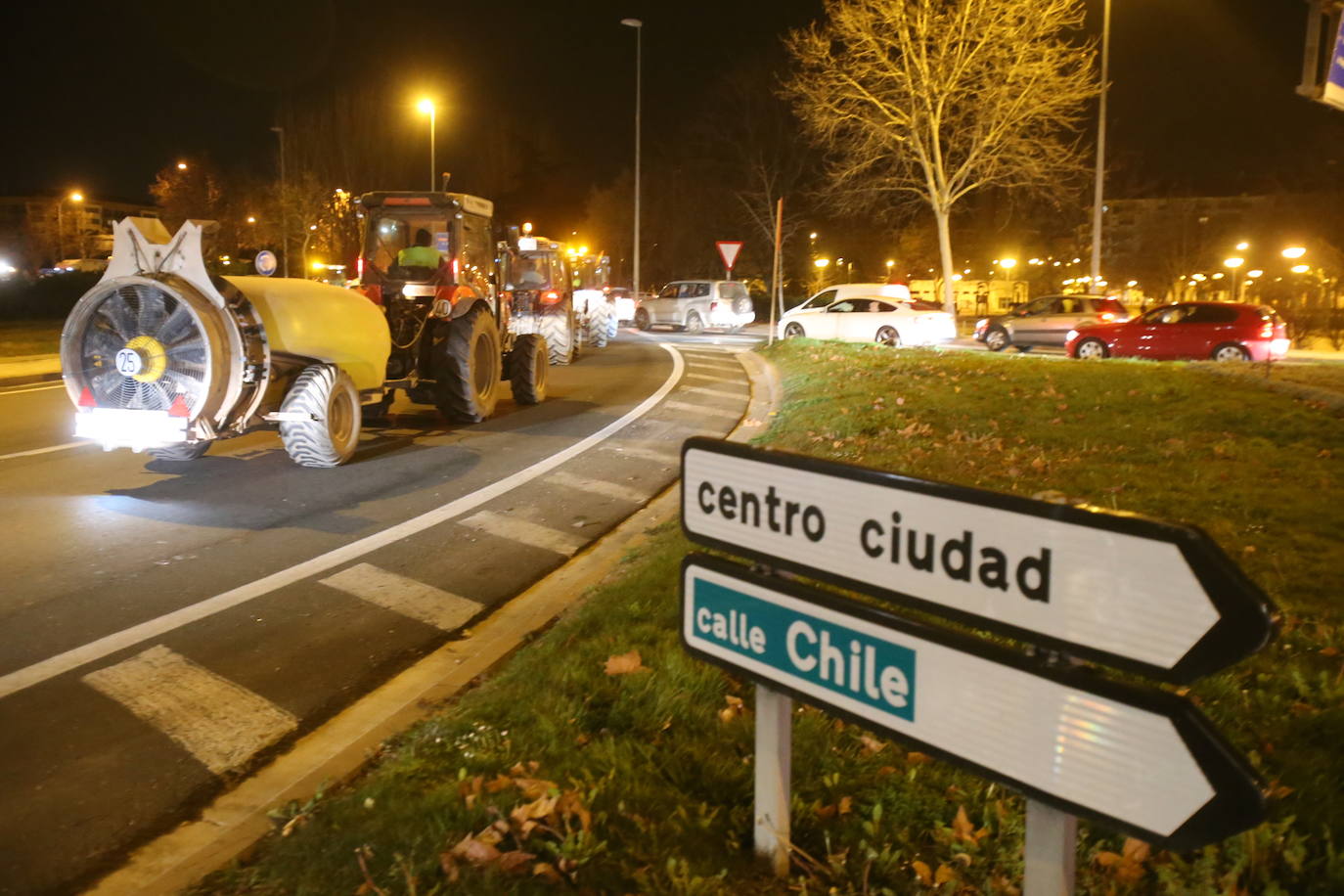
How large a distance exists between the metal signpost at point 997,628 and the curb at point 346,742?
2.01m

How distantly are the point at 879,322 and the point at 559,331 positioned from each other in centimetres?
1016

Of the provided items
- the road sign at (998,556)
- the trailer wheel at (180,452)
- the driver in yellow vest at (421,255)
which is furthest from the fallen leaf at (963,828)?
the driver in yellow vest at (421,255)

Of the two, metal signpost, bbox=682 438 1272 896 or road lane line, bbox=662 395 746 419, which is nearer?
metal signpost, bbox=682 438 1272 896

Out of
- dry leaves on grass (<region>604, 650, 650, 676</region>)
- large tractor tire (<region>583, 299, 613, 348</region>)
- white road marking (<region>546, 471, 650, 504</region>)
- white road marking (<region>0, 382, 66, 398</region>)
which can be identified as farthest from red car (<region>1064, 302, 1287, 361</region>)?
white road marking (<region>0, 382, 66, 398</region>)

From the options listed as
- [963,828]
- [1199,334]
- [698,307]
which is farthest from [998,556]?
[698,307]

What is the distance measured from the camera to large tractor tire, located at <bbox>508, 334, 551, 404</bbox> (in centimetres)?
1494

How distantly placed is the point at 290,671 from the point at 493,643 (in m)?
1.03

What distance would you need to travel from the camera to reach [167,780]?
13.6 feet

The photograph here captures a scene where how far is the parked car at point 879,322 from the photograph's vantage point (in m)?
27.0

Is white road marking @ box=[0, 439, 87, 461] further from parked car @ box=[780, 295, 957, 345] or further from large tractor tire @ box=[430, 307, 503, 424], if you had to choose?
parked car @ box=[780, 295, 957, 345]

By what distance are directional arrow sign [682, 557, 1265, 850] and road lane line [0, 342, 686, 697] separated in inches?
157

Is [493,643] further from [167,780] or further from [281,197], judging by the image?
[281,197]

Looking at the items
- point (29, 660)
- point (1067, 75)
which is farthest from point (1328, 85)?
point (1067, 75)

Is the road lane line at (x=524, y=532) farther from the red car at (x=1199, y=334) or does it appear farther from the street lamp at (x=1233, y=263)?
the street lamp at (x=1233, y=263)
